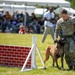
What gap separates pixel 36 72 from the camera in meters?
9.09

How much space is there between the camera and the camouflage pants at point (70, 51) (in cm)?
956

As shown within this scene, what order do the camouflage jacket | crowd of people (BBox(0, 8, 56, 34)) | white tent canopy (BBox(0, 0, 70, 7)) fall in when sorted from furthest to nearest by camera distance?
white tent canopy (BBox(0, 0, 70, 7)) → crowd of people (BBox(0, 8, 56, 34)) → the camouflage jacket

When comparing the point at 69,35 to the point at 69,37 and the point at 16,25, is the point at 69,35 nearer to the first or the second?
the point at 69,37

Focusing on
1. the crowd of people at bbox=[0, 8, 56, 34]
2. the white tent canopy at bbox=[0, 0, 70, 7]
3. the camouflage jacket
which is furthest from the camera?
the white tent canopy at bbox=[0, 0, 70, 7]

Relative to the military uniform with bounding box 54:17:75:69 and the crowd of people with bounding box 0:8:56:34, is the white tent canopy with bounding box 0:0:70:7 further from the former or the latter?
the military uniform with bounding box 54:17:75:69

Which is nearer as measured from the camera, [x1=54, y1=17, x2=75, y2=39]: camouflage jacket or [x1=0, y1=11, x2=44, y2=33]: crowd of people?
[x1=54, y1=17, x2=75, y2=39]: camouflage jacket

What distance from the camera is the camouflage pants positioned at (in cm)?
956

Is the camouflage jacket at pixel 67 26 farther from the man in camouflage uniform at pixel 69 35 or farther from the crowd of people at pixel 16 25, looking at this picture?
the crowd of people at pixel 16 25

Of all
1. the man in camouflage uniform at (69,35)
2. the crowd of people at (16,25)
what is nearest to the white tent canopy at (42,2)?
the crowd of people at (16,25)

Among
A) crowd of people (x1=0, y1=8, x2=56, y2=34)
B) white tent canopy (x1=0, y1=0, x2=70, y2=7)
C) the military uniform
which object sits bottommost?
crowd of people (x1=0, y1=8, x2=56, y2=34)

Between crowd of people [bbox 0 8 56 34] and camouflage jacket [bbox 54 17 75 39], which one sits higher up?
camouflage jacket [bbox 54 17 75 39]

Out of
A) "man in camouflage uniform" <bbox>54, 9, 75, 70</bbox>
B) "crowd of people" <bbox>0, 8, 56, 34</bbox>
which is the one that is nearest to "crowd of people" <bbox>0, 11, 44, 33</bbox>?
"crowd of people" <bbox>0, 8, 56, 34</bbox>

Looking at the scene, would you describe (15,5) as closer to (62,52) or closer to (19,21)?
(19,21)

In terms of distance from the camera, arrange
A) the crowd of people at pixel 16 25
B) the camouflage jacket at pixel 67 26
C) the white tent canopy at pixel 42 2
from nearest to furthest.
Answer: the camouflage jacket at pixel 67 26 → the crowd of people at pixel 16 25 → the white tent canopy at pixel 42 2
